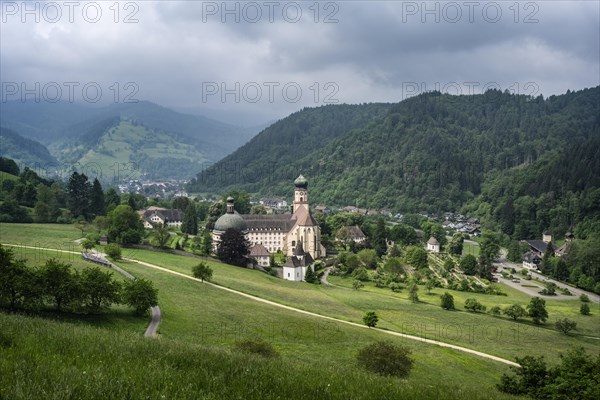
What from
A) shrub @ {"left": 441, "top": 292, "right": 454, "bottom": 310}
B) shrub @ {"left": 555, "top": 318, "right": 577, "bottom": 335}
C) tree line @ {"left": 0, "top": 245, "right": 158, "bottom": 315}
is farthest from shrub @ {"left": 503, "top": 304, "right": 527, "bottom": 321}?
tree line @ {"left": 0, "top": 245, "right": 158, "bottom": 315}

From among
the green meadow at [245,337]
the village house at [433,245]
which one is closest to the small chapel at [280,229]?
the green meadow at [245,337]

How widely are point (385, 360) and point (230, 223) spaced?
6420 centimetres

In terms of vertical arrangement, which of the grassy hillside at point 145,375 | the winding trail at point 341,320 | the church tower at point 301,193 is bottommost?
→ the winding trail at point 341,320

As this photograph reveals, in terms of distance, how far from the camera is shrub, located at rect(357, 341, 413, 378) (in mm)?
27594

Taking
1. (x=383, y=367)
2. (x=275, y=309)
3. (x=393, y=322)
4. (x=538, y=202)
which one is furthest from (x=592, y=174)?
(x=383, y=367)

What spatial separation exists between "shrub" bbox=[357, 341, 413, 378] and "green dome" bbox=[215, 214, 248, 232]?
62004 millimetres

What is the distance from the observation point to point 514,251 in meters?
109

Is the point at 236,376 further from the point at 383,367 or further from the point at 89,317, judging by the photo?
the point at 89,317

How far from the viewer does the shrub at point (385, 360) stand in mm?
27594

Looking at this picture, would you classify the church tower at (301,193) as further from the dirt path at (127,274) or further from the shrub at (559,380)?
the shrub at (559,380)

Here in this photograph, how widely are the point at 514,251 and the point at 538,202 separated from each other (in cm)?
3534

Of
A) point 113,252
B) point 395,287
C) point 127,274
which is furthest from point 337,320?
point 113,252

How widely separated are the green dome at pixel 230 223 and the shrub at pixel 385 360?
2441 inches

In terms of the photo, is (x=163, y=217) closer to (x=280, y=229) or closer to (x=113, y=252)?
(x=280, y=229)
